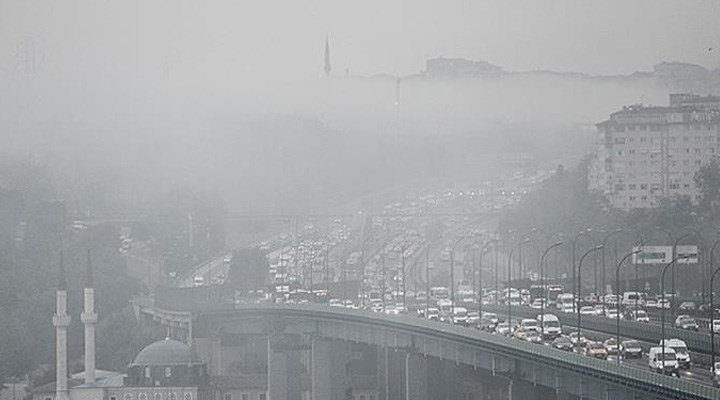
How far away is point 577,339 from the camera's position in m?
95.6

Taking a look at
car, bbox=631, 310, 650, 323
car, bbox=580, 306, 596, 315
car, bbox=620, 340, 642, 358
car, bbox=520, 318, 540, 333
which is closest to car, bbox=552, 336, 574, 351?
car, bbox=620, 340, 642, 358

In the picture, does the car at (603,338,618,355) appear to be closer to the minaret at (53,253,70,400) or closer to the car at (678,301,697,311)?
the car at (678,301,697,311)

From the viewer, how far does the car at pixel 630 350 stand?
92062 mm

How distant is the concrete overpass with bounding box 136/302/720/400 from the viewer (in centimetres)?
8306

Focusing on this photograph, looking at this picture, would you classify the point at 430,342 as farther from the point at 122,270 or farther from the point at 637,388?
the point at 122,270

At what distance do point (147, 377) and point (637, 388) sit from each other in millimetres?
63226

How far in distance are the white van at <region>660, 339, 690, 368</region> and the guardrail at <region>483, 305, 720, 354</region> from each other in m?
3.46

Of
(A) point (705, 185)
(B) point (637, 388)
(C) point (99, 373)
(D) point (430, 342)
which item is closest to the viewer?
(B) point (637, 388)

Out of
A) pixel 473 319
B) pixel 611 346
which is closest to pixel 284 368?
pixel 473 319

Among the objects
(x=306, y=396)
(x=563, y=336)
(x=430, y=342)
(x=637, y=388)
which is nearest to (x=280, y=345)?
(x=306, y=396)

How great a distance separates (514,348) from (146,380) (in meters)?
47.3

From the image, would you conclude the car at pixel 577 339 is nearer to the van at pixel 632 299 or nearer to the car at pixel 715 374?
the car at pixel 715 374

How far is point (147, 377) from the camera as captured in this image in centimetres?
13925

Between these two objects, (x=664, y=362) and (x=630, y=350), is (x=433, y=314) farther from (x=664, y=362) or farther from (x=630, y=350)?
(x=664, y=362)
